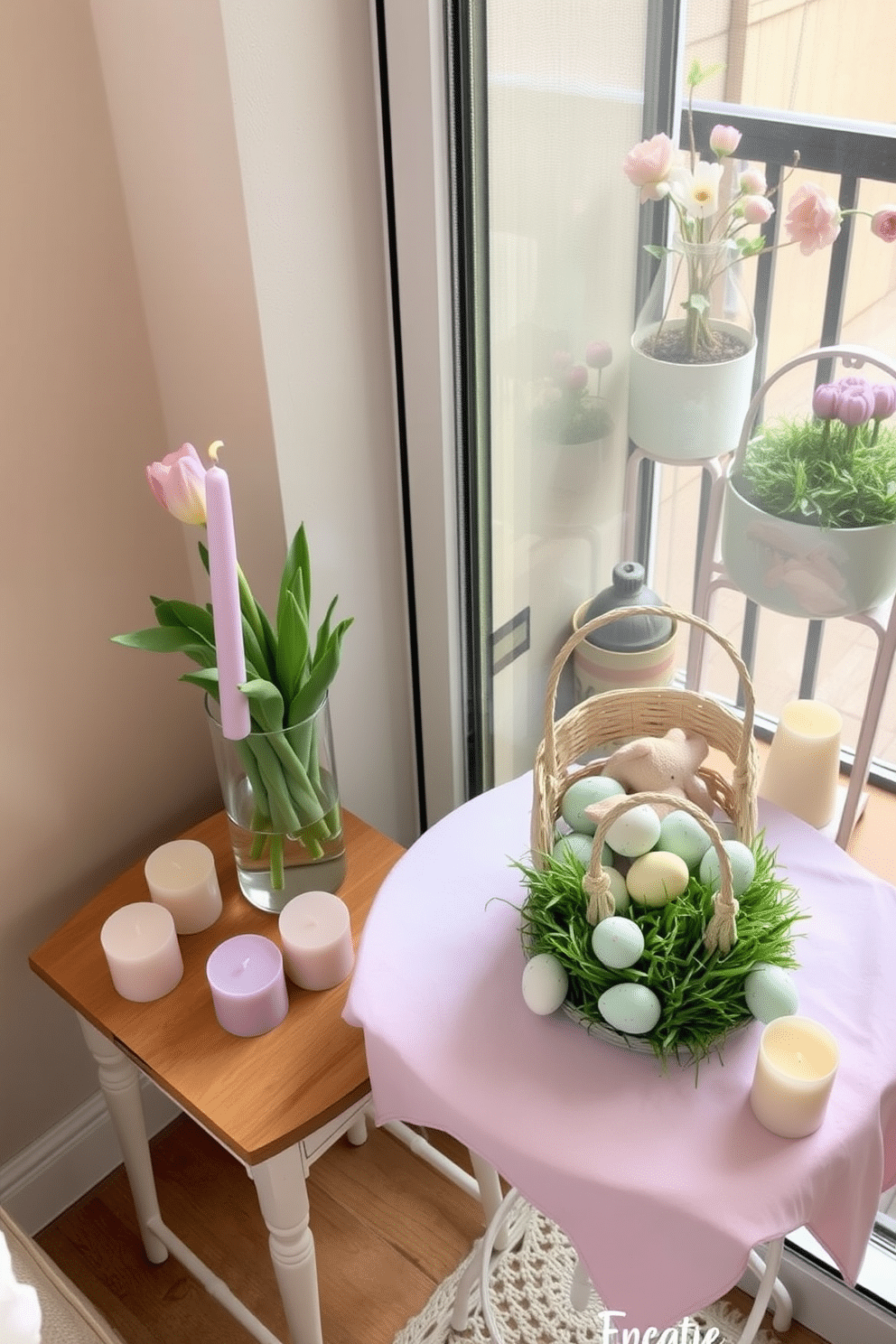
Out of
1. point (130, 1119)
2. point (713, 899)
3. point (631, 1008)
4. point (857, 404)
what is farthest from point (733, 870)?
point (130, 1119)

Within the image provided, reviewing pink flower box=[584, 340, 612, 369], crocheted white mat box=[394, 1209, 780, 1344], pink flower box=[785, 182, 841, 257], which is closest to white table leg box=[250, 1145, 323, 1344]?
crocheted white mat box=[394, 1209, 780, 1344]

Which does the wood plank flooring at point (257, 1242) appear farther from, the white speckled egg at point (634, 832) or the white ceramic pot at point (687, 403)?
the white ceramic pot at point (687, 403)

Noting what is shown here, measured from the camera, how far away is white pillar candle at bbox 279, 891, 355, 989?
116 cm

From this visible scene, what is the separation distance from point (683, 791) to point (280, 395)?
0.51 m

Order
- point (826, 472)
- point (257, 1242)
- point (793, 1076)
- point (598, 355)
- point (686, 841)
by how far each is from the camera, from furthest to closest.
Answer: point (257, 1242) < point (598, 355) < point (826, 472) < point (686, 841) < point (793, 1076)

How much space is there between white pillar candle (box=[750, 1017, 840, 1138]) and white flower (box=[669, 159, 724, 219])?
661mm

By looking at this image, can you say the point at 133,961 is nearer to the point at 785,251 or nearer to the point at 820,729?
the point at 820,729

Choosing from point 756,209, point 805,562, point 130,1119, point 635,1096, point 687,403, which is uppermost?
point 756,209

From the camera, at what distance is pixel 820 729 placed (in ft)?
4.02

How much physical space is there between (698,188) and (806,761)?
0.53 m

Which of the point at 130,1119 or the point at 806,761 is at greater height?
the point at 806,761

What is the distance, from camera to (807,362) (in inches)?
42.3

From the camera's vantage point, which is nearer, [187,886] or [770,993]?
[770,993]

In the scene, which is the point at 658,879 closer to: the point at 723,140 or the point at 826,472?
the point at 826,472
